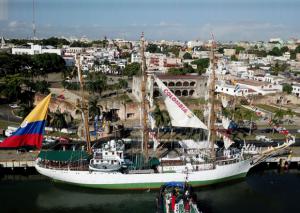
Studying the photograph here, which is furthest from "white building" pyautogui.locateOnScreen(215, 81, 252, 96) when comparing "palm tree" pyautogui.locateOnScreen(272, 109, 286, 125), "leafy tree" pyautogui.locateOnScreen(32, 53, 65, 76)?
"leafy tree" pyautogui.locateOnScreen(32, 53, 65, 76)

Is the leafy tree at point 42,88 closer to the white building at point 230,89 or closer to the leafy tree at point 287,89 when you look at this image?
the white building at point 230,89

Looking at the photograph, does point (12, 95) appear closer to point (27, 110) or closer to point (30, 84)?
point (30, 84)

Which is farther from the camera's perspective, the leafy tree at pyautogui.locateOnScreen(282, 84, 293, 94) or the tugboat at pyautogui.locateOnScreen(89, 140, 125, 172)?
the leafy tree at pyautogui.locateOnScreen(282, 84, 293, 94)

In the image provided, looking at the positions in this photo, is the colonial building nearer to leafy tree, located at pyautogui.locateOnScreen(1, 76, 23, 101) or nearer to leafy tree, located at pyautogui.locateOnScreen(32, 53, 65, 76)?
leafy tree, located at pyautogui.locateOnScreen(32, 53, 65, 76)

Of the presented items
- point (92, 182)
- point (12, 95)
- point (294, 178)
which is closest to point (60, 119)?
point (92, 182)

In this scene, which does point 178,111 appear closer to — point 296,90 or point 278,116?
point 278,116

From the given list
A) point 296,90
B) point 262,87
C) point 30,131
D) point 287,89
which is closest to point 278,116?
point 262,87
